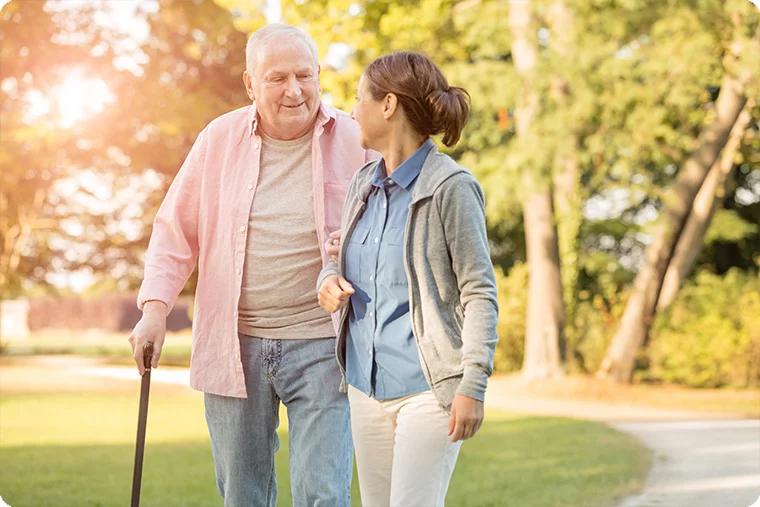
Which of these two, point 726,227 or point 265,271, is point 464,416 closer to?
point 265,271

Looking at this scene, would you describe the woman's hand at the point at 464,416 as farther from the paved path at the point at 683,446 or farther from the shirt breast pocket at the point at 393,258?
the paved path at the point at 683,446

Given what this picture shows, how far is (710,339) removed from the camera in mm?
15148

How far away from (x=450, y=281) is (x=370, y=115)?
1.68 feet

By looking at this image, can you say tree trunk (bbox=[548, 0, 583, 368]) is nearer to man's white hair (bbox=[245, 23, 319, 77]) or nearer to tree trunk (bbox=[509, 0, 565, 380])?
tree trunk (bbox=[509, 0, 565, 380])

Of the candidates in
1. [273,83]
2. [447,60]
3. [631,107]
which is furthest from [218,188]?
[447,60]

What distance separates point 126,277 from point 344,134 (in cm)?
1880

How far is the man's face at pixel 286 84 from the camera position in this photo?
3.32 metres

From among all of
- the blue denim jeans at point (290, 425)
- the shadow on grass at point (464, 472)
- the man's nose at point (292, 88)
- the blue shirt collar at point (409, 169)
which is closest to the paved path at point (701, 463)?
the shadow on grass at point (464, 472)

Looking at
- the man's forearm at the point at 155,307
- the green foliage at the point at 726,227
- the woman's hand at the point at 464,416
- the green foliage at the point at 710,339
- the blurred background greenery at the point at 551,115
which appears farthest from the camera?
the green foliage at the point at 726,227

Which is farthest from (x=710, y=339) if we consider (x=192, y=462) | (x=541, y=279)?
(x=192, y=462)

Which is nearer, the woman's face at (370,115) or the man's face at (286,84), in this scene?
the woman's face at (370,115)

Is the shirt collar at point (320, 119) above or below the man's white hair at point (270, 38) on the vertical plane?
below

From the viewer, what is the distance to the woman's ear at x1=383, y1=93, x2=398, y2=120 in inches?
109

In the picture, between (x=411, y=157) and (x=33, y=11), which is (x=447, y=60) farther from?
(x=411, y=157)
